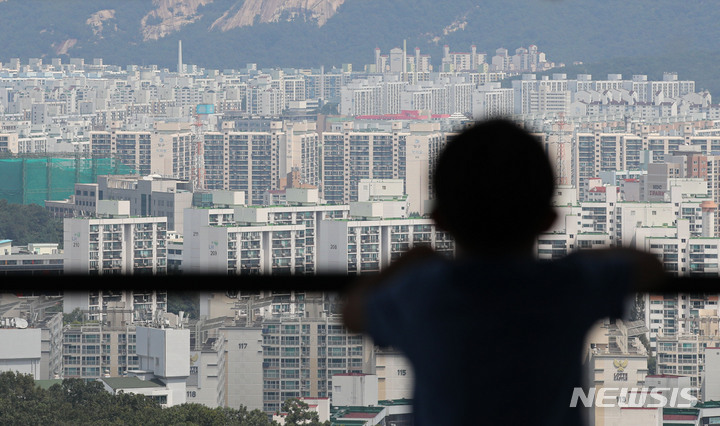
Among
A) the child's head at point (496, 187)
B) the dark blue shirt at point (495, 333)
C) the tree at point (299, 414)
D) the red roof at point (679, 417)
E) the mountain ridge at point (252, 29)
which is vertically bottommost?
the tree at point (299, 414)

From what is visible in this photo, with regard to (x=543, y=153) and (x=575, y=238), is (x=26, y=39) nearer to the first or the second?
(x=575, y=238)

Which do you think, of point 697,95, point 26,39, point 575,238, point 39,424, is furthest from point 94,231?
point 26,39

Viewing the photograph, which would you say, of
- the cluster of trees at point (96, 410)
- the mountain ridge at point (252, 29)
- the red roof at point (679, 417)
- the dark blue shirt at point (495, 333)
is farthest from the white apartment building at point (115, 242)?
the mountain ridge at point (252, 29)

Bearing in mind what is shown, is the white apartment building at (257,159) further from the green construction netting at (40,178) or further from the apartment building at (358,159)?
the green construction netting at (40,178)

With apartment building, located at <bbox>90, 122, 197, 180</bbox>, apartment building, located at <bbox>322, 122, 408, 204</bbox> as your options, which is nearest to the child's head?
apartment building, located at <bbox>322, 122, 408, 204</bbox>

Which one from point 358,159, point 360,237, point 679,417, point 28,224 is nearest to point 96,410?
point 679,417

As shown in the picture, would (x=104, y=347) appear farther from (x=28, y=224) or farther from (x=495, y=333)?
(x=28, y=224)
